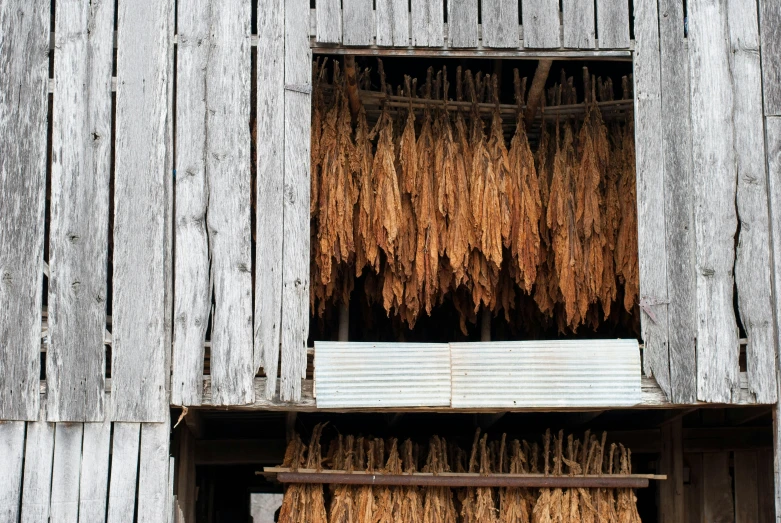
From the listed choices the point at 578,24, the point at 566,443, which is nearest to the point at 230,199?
the point at 578,24

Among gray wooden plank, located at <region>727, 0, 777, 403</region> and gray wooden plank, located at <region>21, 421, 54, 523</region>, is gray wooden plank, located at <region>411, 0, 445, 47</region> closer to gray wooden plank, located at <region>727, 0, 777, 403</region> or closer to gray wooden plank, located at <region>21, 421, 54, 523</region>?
gray wooden plank, located at <region>727, 0, 777, 403</region>

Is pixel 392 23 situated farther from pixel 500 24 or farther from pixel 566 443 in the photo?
pixel 566 443

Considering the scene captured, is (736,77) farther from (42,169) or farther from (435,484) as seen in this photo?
(42,169)

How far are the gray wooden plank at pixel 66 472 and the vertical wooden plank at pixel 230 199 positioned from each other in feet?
2.88

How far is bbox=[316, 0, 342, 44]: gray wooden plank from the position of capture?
6719 millimetres

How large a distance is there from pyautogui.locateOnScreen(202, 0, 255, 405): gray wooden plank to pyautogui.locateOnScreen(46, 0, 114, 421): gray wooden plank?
66 centimetres

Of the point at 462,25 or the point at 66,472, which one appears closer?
the point at 66,472

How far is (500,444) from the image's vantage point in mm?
8172

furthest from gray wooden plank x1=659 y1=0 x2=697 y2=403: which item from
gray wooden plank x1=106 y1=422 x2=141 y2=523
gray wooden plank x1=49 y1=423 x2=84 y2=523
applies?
gray wooden plank x1=49 y1=423 x2=84 y2=523

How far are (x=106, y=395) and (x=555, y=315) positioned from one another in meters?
4.13

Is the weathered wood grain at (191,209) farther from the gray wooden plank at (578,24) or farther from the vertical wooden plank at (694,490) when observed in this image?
the vertical wooden plank at (694,490)

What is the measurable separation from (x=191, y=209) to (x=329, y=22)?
1476 millimetres

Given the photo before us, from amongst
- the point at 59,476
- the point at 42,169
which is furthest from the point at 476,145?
the point at 59,476

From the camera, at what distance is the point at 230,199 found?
6594mm
